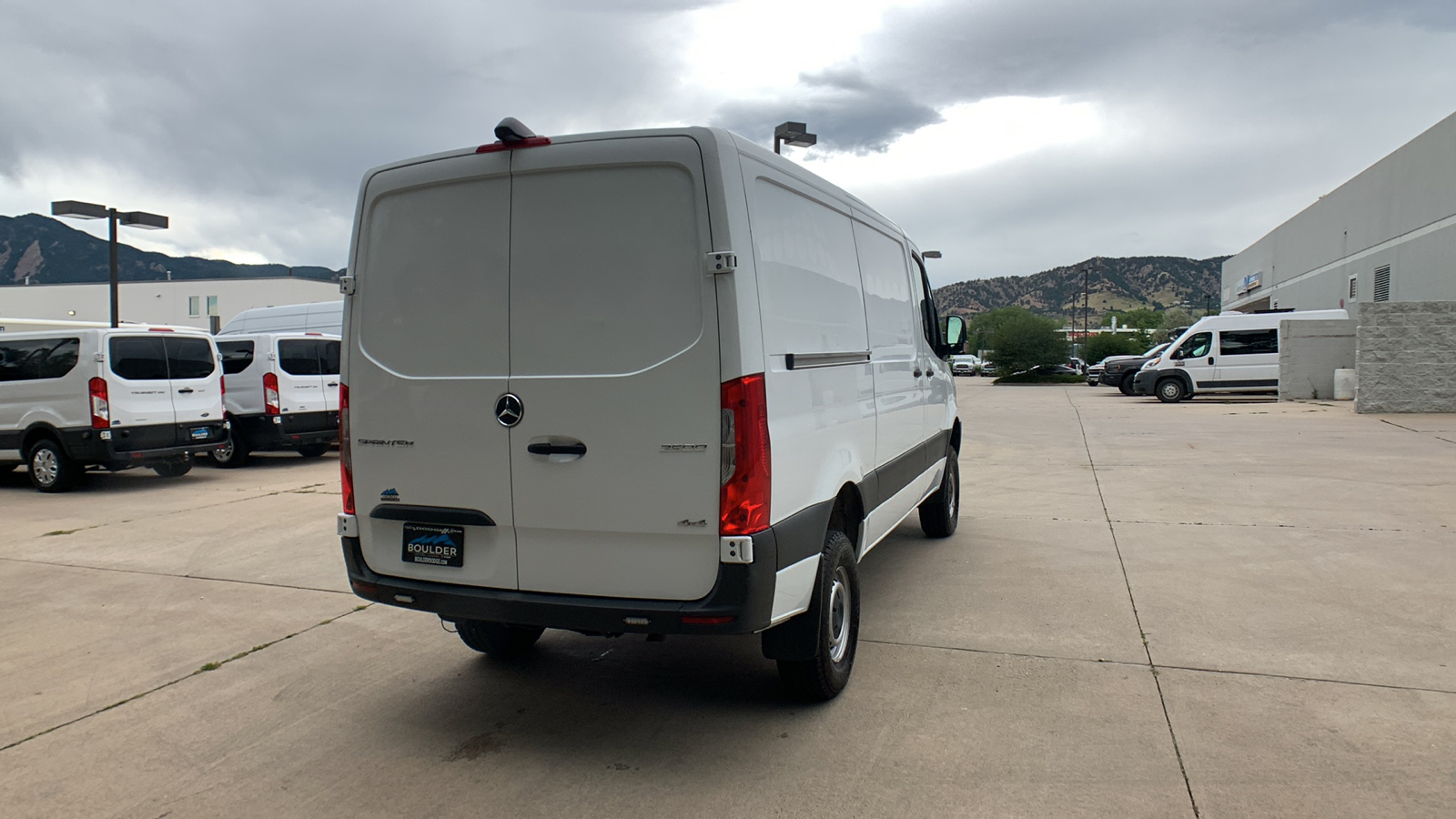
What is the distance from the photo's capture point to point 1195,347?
26.0m

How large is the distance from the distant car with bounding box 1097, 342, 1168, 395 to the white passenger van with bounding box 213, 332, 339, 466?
2336 cm

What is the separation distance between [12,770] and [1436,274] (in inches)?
1456

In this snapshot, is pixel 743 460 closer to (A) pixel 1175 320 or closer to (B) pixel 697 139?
(B) pixel 697 139

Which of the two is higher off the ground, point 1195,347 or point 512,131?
point 512,131

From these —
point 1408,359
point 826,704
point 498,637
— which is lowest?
point 826,704

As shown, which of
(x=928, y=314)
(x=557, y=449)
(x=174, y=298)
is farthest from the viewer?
(x=174, y=298)

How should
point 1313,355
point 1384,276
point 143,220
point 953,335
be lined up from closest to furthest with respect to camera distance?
point 953,335 → point 143,220 → point 1313,355 → point 1384,276

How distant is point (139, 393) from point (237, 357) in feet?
8.77

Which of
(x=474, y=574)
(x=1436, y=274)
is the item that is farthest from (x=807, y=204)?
(x=1436, y=274)

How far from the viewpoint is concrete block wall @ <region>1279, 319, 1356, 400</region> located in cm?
A: 2436

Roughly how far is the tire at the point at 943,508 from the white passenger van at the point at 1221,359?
2073cm

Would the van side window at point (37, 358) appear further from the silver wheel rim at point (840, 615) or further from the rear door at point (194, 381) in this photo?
the silver wheel rim at point (840, 615)

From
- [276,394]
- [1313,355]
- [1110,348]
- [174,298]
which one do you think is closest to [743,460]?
[276,394]

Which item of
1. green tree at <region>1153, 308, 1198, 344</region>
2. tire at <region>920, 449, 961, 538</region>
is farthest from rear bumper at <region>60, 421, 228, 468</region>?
green tree at <region>1153, 308, 1198, 344</region>
